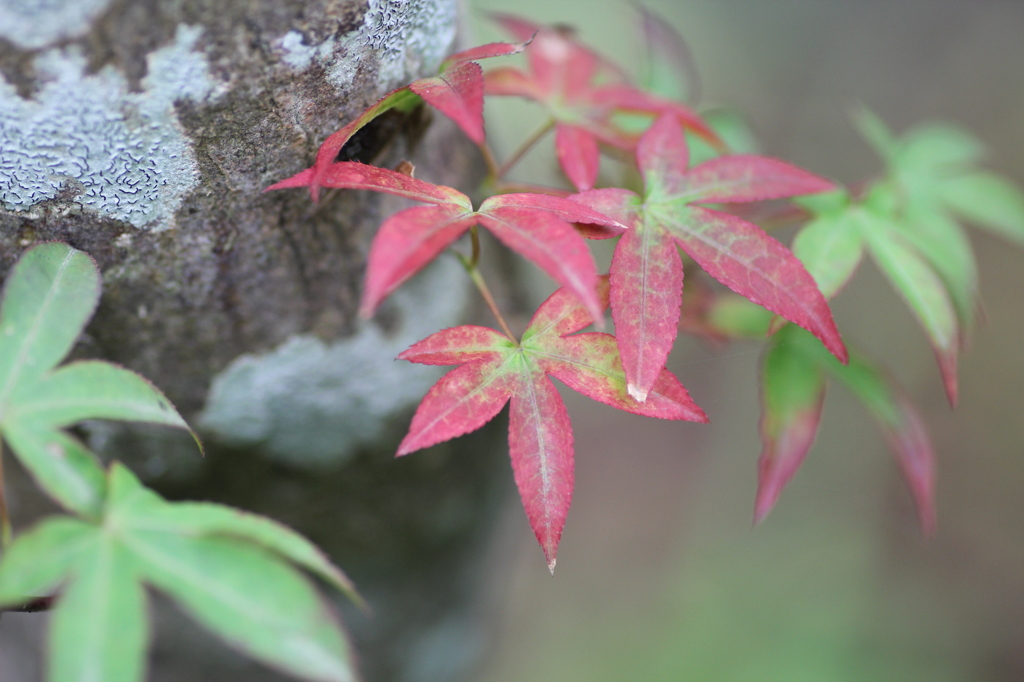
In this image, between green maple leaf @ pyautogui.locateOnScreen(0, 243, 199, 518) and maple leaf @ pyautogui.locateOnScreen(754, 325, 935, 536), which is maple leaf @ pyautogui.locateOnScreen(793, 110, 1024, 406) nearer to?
maple leaf @ pyautogui.locateOnScreen(754, 325, 935, 536)

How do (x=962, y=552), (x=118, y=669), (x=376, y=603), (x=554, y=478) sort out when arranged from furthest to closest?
(x=962, y=552) → (x=376, y=603) → (x=554, y=478) → (x=118, y=669)

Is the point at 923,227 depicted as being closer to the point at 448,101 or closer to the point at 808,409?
the point at 808,409

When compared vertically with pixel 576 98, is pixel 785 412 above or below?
below

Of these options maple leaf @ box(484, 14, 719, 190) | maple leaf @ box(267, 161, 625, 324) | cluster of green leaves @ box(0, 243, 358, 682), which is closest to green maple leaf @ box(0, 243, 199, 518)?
cluster of green leaves @ box(0, 243, 358, 682)

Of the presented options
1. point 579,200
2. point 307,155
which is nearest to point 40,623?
point 307,155

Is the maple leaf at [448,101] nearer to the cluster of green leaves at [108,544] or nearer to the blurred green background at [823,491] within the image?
the cluster of green leaves at [108,544]

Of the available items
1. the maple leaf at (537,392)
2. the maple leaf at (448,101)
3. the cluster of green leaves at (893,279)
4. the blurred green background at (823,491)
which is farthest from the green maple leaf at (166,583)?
the blurred green background at (823,491)

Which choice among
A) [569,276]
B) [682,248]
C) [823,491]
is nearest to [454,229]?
[569,276]

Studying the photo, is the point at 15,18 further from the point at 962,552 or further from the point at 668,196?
the point at 962,552
